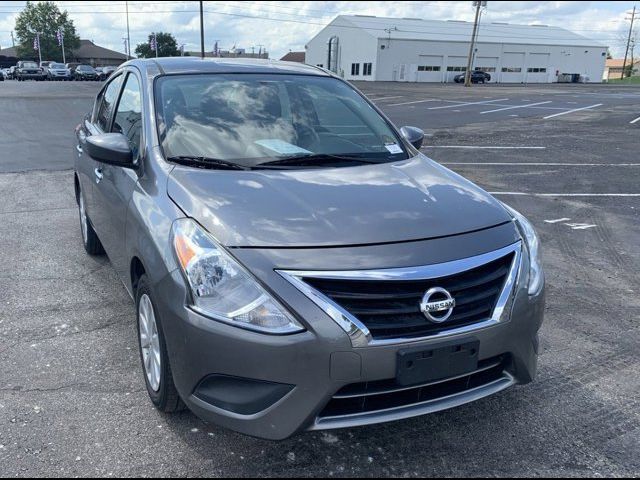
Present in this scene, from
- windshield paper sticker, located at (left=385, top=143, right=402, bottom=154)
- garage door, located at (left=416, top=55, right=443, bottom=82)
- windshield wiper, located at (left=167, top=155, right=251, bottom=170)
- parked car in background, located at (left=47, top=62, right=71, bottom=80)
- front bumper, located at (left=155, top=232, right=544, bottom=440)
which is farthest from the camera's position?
garage door, located at (left=416, top=55, right=443, bottom=82)

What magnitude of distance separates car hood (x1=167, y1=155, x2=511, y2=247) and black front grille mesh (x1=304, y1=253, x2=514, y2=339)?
0.20 meters

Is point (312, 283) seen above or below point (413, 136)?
below

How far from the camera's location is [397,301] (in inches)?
91.8

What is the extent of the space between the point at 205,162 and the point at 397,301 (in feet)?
4.53

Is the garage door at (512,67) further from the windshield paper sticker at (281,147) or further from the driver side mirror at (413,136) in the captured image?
the windshield paper sticker at (281,147)

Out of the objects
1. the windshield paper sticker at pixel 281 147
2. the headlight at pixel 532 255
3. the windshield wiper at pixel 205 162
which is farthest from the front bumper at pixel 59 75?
the headlight at pixel 532 255

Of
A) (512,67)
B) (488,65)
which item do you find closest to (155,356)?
(488,65)

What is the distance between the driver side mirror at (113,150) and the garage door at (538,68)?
8241cm

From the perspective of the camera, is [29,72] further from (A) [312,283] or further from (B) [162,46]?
(A) [312,283]

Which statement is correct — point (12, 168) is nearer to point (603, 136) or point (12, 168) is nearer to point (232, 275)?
point (232, 275)

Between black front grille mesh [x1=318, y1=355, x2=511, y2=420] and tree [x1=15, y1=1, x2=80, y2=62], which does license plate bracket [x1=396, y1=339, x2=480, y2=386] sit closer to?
black front grille mesh [x1=318, y1=355, x2=511, y2=420]

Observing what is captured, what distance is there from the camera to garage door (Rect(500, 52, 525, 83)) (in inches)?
3002

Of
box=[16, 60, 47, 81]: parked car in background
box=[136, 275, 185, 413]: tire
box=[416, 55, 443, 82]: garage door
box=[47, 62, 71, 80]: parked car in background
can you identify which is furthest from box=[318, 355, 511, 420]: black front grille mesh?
box=[416, 55, 443, 82]: garage door

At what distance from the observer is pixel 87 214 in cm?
488
